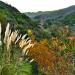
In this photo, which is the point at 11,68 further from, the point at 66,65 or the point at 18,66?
the point at 66,65

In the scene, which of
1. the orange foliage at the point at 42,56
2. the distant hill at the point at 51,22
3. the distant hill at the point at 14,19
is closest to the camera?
the orange foliage at the point at 42,56

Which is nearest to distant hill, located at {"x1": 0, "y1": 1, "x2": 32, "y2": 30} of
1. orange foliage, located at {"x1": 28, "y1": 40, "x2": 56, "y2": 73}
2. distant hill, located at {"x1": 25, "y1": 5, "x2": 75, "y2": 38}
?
distant hill, located at {"x1": 25, "y1": 5, "x2": 75, "y2": 38}

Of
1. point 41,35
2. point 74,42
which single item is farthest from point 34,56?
point 41,35

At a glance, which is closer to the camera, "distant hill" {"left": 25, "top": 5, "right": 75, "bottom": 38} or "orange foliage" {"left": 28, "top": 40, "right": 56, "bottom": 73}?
"orange foliage" {"left": 28, "top": 40, "right": 56, "bottom": 73}

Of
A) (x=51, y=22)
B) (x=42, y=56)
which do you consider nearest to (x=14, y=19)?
(x=42, y=56)

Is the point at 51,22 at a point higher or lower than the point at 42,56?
higher

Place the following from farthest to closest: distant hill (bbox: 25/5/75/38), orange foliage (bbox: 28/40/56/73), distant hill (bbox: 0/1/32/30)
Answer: distant hill (bbox: 25/5/75/38)
distant hill (bbox: 0/1/32/30)
orange foliage (bbox: 28/40/56/73)

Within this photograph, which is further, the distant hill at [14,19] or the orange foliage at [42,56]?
the distant hill at [14,19]

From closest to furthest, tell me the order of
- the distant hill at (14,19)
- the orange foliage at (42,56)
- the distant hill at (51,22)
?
the orange foliage at (42,56), the distant hill at (14,19), the distant hill at (51,22)

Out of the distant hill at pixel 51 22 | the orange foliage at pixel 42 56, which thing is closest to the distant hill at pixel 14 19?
the distant hill at pixel 51 22

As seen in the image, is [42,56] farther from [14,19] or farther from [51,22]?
[51,22]

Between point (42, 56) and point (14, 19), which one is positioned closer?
point (42, 56)

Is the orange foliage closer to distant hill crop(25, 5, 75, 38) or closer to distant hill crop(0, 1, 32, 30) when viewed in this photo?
distant hill crop(0, 1, 32, 30)

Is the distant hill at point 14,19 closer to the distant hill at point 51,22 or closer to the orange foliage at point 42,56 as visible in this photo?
the distant hill at point 51,22
